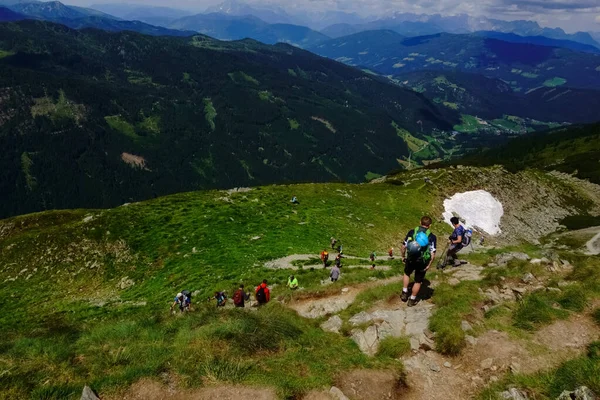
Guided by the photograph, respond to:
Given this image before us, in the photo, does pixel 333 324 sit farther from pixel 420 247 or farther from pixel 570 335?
pixel 570 335

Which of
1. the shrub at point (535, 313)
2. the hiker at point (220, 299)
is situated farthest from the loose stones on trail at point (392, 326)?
the hiker at point (220, 299)

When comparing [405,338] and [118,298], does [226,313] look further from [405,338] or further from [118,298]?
[118,298]

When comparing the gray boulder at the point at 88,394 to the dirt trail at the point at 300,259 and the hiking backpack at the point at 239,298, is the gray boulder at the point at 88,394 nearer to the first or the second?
the hiking backpack at the point at 239,298

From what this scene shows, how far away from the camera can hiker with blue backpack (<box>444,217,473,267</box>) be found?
26031mm

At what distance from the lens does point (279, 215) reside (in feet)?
185

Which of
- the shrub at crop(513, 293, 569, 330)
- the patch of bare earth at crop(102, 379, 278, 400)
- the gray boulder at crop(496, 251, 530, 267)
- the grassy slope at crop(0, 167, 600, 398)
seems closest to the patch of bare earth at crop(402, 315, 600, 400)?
the shrub at crop(513, 293, 569, 330)

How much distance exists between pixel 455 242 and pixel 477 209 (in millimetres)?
53159

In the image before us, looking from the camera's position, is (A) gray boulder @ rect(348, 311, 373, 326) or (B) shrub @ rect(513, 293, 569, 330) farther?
(A) gray boulder @ rect(348, 311, 373, 326)

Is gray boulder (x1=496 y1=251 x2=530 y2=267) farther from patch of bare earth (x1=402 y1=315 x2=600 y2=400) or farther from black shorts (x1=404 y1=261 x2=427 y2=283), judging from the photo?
black shorts (x1=404 y1=261 x2=427 y2=283)

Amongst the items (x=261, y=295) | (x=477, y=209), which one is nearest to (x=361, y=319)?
(x=261, y=295)

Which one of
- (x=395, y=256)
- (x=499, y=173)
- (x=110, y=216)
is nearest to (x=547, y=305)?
(x=395, y=256)

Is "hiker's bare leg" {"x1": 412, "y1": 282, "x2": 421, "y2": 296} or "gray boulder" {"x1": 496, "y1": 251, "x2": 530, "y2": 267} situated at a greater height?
"hiker's bare leg" {"x1": 412, "y1": 282, "x2": 421, "y2": 296}

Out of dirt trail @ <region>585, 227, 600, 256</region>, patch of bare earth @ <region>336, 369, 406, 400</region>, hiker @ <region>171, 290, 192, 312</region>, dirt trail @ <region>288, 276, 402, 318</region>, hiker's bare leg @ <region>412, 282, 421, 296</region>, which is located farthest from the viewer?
dirt trail @ <region>585, 227, 600, 256</region>

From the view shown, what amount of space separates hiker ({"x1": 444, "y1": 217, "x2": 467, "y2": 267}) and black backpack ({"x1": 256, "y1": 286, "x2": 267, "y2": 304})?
1457cm
